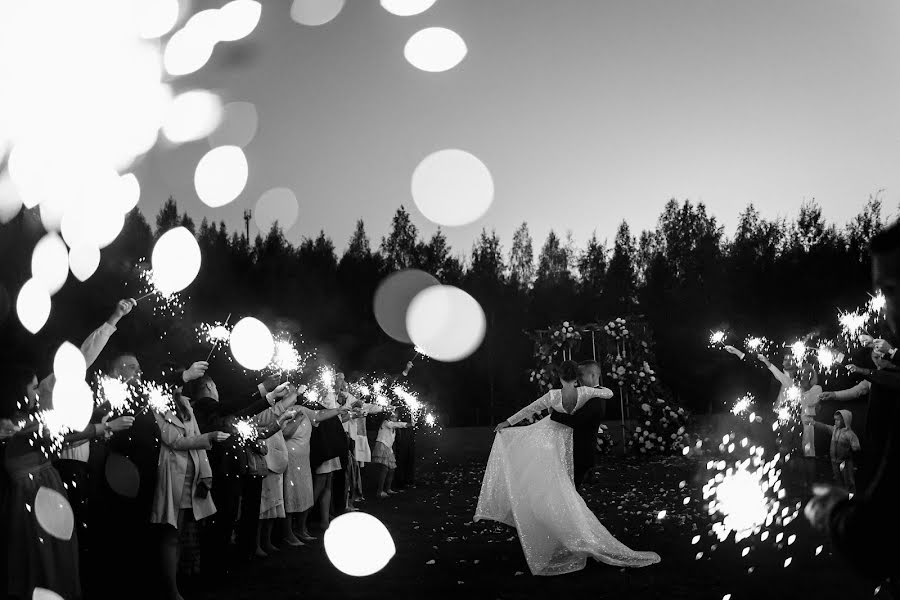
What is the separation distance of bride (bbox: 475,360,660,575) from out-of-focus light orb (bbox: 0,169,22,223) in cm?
712

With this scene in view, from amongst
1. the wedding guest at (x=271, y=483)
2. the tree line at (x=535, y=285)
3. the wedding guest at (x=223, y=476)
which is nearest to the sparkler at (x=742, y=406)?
the tree line at (x=535, y=285)

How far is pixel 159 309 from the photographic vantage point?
61.8ft

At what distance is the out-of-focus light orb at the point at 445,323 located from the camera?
37750mm

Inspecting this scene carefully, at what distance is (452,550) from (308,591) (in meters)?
2.44

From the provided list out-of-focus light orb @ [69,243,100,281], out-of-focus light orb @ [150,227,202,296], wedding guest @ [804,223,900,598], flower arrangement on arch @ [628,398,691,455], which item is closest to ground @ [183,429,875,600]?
wedding guest @ [804,223,900,598]

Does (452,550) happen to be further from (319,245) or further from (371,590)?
(319,245)

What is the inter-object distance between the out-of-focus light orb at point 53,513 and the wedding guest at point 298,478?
4.29m

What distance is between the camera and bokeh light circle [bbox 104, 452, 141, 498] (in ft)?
20.9

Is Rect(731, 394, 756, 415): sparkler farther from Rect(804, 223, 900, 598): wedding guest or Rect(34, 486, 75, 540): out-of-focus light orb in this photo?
Rect(804, 223, 900, 598): wedding guest

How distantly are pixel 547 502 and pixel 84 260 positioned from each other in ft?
46.2

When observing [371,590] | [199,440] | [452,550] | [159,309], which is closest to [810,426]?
[452,550]

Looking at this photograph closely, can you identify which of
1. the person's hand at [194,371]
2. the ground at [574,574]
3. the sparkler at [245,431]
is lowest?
the ground at [574,574]

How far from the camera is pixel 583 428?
8.32m

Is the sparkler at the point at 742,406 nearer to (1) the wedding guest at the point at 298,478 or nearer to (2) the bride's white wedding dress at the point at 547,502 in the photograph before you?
(2) the bride's white wedding dress at the point at 547,502
